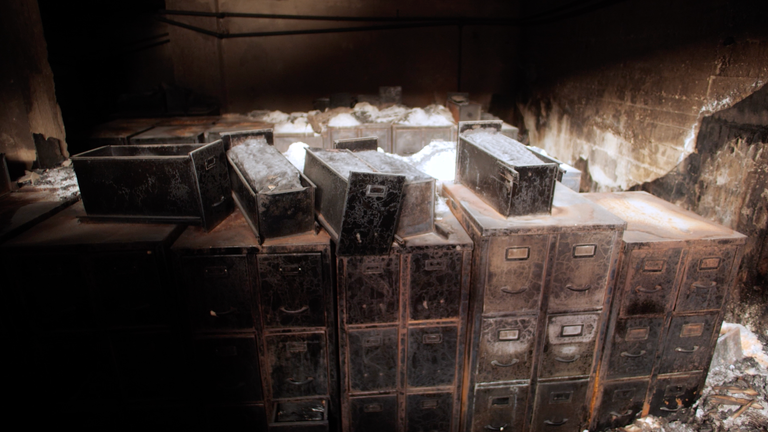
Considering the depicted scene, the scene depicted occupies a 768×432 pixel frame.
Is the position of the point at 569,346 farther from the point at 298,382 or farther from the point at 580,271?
the point at 298,382

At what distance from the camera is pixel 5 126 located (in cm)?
314

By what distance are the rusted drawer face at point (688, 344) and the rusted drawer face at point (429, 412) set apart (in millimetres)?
1231

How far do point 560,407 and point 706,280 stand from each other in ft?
3.41

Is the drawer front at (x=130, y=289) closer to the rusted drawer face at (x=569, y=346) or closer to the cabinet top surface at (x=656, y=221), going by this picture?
the rusted drawer face at (x=569, y=346)

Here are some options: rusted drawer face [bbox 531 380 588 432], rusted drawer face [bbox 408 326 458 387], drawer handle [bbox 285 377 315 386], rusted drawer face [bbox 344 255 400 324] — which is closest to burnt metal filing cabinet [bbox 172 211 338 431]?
drawer handle [bbox 285 377 315 386]

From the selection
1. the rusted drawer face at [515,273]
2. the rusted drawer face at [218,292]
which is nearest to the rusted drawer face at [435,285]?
the rusted drawer face at [515,273]

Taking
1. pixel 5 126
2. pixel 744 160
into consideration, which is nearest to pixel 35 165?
pixel 5 126

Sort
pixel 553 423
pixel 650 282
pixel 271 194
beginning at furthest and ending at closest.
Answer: pixel 553 423, pixel 650 282, pixel 271 194

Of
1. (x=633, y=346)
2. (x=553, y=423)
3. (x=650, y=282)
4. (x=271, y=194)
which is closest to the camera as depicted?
(x=271, y=194)

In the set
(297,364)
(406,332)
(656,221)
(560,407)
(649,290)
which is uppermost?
(656,221)

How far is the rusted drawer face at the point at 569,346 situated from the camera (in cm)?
230

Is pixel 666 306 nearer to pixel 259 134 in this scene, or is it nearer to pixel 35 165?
pixel 259 134

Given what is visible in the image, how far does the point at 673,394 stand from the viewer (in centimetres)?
251

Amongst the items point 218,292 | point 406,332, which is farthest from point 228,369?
point 406,332
